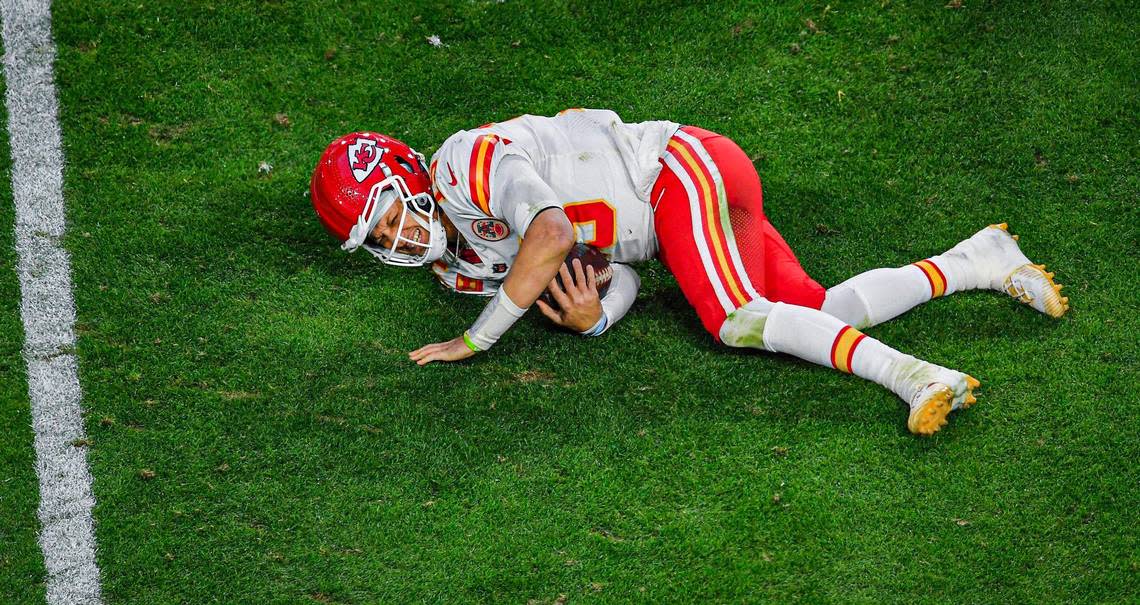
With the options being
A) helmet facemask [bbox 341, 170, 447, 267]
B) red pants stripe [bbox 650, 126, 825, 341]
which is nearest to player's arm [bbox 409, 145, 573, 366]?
helmet facemask [bbox 341, 170, 447, 267]

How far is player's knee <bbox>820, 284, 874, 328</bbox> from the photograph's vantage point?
452 cm

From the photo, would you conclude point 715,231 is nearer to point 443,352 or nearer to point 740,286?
point 740,286

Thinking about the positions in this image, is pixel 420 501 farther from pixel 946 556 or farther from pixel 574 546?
pixel 946 556

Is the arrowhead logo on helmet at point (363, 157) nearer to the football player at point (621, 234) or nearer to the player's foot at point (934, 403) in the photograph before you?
the football player at point (621, 234)

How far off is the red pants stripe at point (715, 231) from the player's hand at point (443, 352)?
2.90 ft

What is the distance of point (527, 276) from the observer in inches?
159

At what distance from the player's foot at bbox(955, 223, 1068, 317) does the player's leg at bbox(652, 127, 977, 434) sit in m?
0.69

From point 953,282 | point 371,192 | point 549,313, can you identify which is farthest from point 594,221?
point 953,282

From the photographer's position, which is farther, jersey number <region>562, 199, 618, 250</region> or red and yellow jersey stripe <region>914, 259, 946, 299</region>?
red and yellow jersey stripe <region>914, 259, 946, 299</region>

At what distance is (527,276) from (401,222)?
600mm

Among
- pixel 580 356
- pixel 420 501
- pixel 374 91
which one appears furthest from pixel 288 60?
pixel 420 501

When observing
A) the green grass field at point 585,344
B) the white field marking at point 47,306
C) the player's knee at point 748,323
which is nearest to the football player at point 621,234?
the player's knee at point 748,323

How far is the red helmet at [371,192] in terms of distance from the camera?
168 inches

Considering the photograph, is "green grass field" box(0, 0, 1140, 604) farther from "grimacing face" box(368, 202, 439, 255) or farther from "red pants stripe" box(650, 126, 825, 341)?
"grimacing face" box(368, 202, 439, 255)
